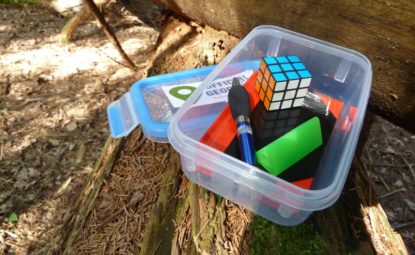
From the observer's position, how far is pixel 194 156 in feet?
3.12

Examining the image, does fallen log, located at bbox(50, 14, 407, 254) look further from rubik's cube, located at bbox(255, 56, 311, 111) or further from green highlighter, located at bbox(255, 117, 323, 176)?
rubik's cube, located at bbox(255, 56, 311, 111)

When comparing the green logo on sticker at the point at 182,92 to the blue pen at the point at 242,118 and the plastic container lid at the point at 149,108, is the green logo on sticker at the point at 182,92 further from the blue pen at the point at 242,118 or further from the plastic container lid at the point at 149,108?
the blue pen at the point at 242,118

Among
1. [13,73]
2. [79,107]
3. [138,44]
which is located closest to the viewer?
[79,107]

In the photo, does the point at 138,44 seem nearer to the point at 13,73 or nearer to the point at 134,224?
the point at 13,73

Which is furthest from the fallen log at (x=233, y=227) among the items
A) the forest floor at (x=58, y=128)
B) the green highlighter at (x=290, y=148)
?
the forest floor at (x=58, y=128)

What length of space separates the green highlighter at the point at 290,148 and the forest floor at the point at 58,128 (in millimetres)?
1070

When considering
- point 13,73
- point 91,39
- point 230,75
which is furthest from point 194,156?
point 91,39

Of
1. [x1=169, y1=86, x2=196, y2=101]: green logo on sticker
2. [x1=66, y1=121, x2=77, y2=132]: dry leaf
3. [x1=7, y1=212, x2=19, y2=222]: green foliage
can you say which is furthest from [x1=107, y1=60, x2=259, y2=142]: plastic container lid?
[x1=66, y1=121, x2=77, y2=132]: dry leaf

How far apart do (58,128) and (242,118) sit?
181cm

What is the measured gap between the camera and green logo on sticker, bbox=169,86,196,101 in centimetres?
122

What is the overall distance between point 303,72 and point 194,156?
1.35 ft

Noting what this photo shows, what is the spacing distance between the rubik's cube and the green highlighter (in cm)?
9

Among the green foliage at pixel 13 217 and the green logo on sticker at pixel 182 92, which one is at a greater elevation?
the green logo on sticker at pixel 182 92

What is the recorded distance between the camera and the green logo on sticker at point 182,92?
1.22m
